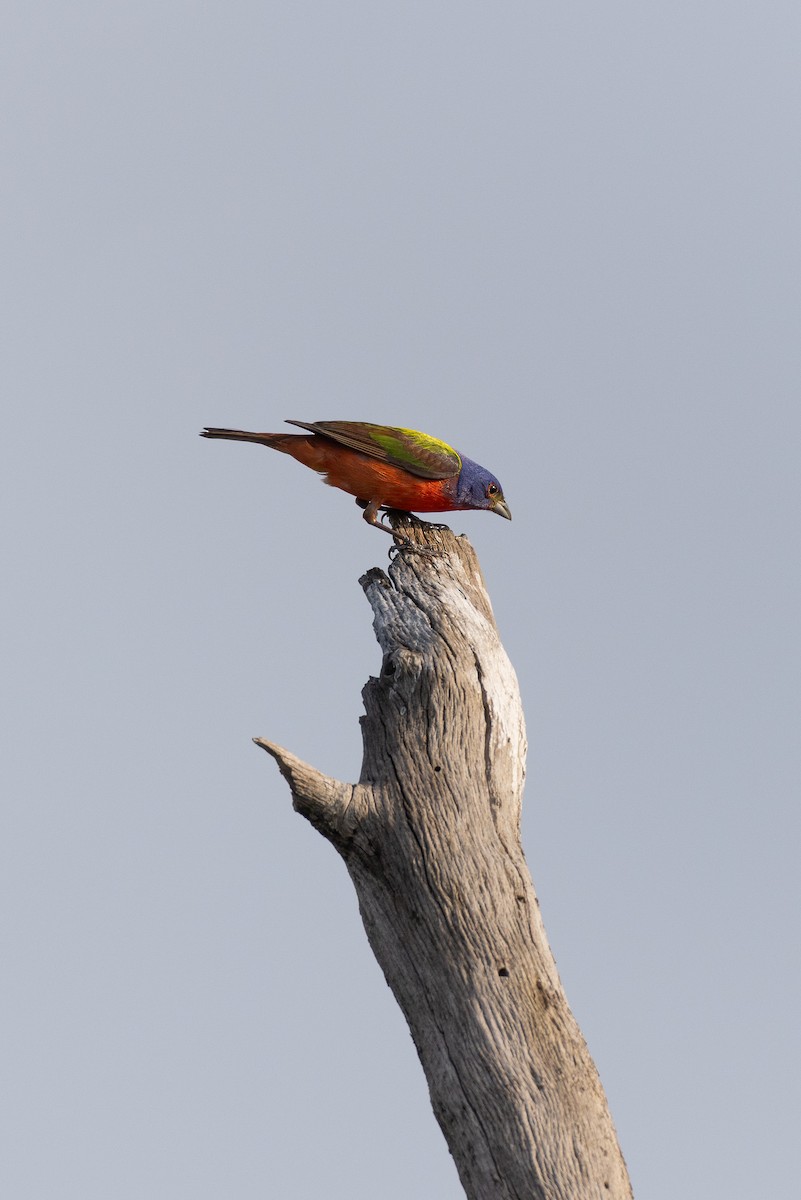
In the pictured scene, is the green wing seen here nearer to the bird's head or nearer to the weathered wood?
the bird's head

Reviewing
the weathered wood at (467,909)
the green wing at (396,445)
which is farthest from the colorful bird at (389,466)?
the weathered wood at (467,909)

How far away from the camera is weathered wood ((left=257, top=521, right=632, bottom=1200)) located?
5.48 meters

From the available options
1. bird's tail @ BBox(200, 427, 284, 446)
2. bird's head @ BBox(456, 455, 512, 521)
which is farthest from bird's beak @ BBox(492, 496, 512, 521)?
bird's tail @ BBox(200, 427, 284, 446)

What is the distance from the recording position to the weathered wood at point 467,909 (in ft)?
18.0

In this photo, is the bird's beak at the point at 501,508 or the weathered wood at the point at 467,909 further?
the bird's beak at the point at 501,508

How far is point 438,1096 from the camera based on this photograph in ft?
18.8

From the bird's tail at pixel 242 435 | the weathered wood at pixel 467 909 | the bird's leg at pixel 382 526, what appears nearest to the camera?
the weathered wood at pixel 467 909

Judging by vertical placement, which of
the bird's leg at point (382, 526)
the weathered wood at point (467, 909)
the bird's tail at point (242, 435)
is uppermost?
the bird's tail at point (242, 435)

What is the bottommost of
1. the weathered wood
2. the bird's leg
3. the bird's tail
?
the weathered wood

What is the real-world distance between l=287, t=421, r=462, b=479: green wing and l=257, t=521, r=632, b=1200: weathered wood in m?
2.57

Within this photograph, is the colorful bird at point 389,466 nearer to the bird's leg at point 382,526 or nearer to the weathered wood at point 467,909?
the bird's leg at point 382,526

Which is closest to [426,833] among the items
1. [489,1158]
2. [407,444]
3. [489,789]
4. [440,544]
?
[489,789]

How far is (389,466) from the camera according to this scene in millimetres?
9172

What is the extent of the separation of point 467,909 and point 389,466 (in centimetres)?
419
